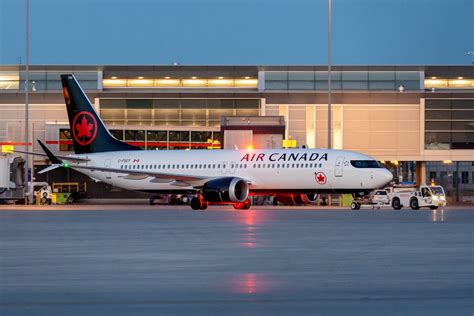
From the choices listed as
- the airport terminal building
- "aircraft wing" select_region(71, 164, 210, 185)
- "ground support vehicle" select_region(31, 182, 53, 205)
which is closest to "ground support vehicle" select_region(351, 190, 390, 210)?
"aircraft wing" select_region(71, 164, 210, 185)

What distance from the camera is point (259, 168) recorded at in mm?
62250

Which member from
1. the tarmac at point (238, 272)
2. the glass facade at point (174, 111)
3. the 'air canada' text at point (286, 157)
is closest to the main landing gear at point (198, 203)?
the 'air canada' text at point (286, 157)

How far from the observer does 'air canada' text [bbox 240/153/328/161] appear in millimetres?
60594

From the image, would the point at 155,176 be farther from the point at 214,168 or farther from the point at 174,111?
the point at 174,111

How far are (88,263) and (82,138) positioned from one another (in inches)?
2026

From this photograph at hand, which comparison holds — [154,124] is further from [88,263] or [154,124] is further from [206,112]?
[88,263]

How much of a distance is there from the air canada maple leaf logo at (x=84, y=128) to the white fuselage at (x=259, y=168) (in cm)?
240

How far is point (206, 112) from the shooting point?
99.2 m

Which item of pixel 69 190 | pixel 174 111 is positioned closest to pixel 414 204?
pixel 69 190

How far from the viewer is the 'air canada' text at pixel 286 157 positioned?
60.6 metres

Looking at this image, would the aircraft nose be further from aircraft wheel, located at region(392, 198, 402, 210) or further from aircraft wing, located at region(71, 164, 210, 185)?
aircraft wing, located at region(71, 164, 210, 185)

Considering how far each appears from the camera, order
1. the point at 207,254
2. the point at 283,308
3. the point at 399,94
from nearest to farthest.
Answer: the point at 283,308
the point at 207,254
the point at 399,94

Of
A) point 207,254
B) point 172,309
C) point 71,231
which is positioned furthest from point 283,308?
point 71,231

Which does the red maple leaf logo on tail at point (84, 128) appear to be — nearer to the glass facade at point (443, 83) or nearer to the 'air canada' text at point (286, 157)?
the 'air canada' text at point (286, 157)
